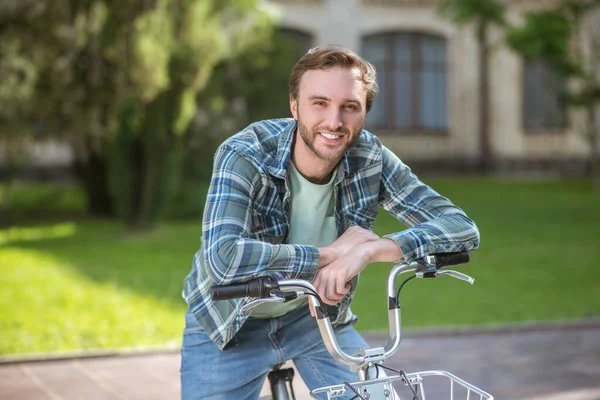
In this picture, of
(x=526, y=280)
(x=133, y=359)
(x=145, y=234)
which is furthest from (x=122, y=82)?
(x=133, y=359)

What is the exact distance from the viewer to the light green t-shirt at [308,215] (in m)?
2.57

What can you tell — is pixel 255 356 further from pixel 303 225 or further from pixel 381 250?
pixel 381 250

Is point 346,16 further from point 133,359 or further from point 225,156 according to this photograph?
point 225,156

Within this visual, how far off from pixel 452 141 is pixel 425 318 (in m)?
18.3

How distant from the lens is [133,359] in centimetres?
562

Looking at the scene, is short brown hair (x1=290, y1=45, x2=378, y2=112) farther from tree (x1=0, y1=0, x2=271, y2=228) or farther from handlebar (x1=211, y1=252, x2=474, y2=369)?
tree (x1=0, y1=0, x2=271, y2=228)

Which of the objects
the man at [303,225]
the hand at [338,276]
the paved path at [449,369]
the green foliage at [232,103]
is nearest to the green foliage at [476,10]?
the green foliage at [232,103]

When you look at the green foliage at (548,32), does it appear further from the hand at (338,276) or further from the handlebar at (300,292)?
the handlebar at (300,292)

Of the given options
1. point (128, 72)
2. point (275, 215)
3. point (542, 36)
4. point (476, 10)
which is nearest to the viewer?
point (275, 215)

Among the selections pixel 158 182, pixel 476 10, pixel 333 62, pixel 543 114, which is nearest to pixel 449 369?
pixel 333 62

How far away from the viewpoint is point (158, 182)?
12359mm

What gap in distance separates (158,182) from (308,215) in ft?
32.8

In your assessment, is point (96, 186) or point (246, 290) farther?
point (96, 186)

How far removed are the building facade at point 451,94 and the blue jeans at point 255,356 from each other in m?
22.0
